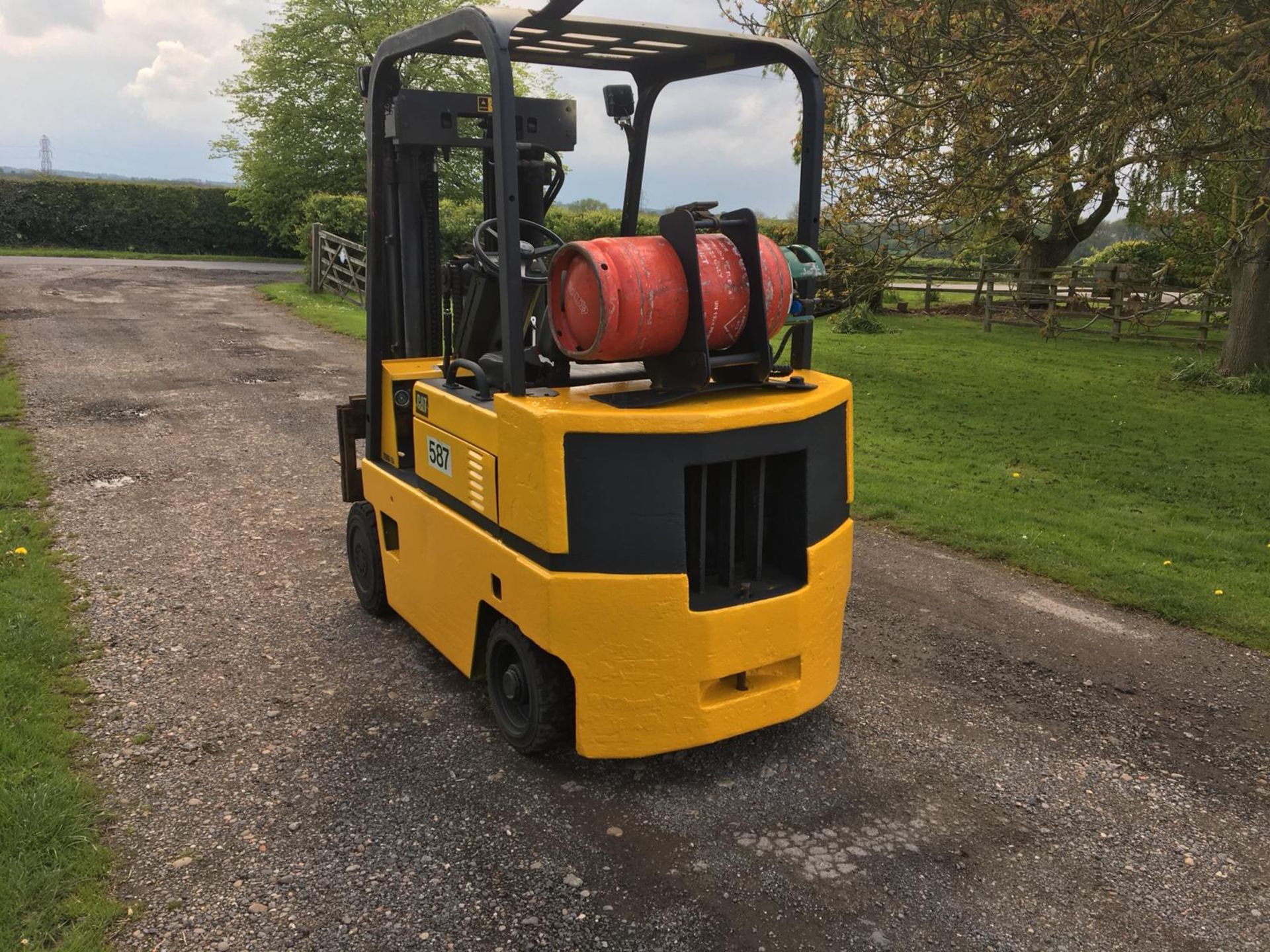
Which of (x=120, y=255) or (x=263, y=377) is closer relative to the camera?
(x=263, y=377)

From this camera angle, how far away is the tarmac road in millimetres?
3607

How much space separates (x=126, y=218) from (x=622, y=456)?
3513 cm

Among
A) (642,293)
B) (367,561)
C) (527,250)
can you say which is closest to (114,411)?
(367,561)

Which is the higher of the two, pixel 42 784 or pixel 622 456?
pixel 622 456

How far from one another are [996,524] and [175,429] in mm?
8200

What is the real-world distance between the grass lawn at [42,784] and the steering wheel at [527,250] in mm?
2881

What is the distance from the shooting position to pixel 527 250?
16.9ft

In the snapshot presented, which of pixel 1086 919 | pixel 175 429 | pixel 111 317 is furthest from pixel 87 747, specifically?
pixel 111 317

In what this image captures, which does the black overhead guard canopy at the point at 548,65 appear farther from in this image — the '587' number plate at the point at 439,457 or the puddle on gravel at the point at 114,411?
the puddle on gravel at the point at 114,411

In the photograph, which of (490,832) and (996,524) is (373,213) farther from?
(996,524)

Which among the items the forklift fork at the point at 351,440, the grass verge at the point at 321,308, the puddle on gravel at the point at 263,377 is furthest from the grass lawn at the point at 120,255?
the forklift fork at the point at 351,440

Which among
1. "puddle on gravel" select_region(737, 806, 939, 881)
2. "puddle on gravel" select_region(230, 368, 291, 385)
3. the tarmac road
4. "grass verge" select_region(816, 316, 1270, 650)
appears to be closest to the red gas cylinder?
the tarmac road

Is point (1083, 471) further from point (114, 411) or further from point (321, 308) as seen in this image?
point (321, 308)

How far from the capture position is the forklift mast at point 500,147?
13.6ft
